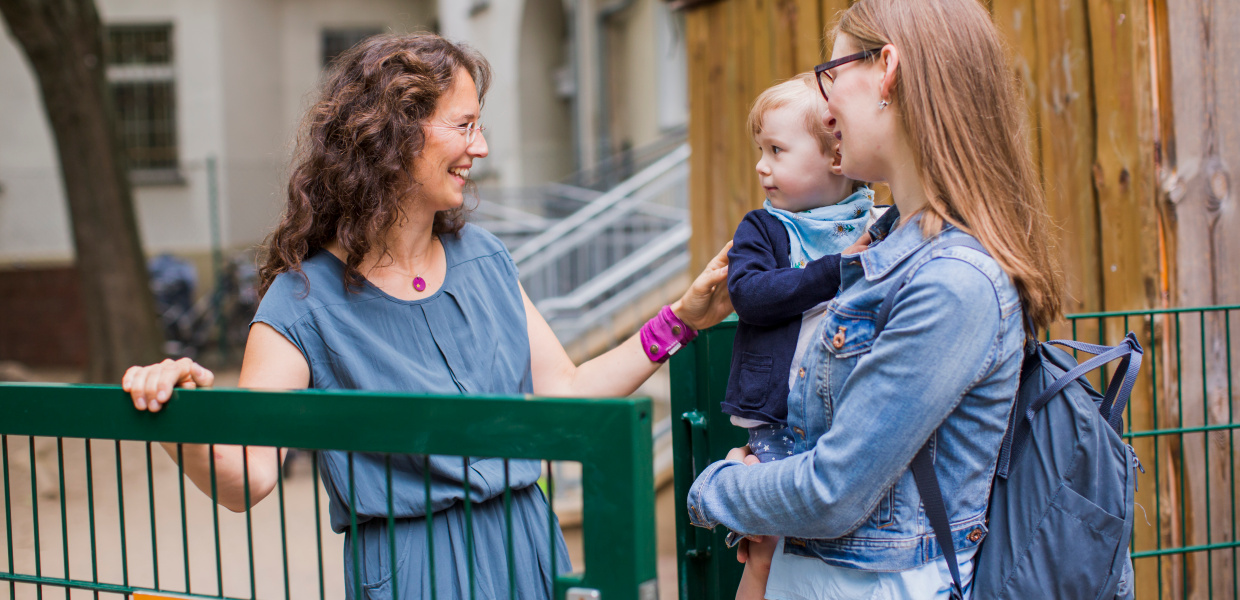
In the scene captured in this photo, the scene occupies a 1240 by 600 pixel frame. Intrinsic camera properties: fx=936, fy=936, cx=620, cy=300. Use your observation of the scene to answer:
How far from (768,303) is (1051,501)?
1.78ft

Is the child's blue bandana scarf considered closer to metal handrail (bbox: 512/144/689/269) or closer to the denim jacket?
the denim jacket

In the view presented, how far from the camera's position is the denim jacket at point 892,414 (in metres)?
1.24

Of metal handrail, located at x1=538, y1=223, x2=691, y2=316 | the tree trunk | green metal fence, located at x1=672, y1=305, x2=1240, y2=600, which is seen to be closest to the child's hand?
green metal fence, located at x1=672, y1=305, x2=1240, y2=600

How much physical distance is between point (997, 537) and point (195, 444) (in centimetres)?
126

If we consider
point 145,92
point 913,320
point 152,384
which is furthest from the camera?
point 145,92

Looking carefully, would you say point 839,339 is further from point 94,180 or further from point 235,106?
point 235,106

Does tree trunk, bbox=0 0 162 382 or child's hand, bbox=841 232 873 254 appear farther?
tree trunk, bbox=0 0 162 382

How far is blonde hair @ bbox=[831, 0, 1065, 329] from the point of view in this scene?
131 cm

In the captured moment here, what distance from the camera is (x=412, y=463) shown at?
1.72 meters

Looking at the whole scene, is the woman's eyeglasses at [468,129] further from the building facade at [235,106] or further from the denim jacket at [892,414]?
the building facade at [235,106]

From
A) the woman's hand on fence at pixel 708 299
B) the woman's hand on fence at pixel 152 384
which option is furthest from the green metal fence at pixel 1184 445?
the woman's hand on fence at pixel 152 384

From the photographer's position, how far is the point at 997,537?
138 cm

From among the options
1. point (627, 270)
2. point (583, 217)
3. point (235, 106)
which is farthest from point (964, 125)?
point (235, 106)

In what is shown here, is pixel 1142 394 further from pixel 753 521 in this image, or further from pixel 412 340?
pixel 412 340
